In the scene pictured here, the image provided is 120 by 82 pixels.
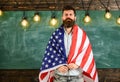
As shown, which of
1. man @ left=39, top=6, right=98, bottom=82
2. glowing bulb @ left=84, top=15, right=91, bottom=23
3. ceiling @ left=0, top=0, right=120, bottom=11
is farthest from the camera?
ceiling @ left=0, top=0, right=120, bottom=11

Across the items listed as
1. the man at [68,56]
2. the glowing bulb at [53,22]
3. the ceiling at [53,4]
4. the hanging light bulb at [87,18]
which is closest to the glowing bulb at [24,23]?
the ceiling at [53,4]

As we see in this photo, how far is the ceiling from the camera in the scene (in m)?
7.39

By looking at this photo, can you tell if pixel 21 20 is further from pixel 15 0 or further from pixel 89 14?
pixel 89 14

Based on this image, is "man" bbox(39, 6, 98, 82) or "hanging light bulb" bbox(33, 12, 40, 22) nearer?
"man" bbox(39, 6, 98, 82)

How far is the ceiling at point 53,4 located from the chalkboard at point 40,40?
0.50ft

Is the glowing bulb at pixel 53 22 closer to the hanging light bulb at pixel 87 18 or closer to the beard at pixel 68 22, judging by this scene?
the hanging light bulb at pixel 87 18

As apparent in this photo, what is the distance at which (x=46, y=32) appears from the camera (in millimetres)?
7348

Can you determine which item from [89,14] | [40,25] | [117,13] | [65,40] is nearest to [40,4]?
[40,25]

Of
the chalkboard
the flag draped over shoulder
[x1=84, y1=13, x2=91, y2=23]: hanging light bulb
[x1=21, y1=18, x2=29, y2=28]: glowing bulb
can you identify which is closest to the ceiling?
the chalkboard

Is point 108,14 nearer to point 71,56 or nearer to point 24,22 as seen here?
point 24,22

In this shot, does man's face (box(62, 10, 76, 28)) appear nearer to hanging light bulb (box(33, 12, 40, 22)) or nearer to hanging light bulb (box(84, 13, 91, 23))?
hanging light bulb (box(84, 13, 91, 23))

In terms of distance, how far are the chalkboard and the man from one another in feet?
9.07

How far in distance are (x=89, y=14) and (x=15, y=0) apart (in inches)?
73.7

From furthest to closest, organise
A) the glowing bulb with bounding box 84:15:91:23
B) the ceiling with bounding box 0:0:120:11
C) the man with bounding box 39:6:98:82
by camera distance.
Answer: the ceiling with bounding box 0:0:120:11
the glowing bulb with bounding box 84:15:91:23
the man with bounding box 39:6:98:82
